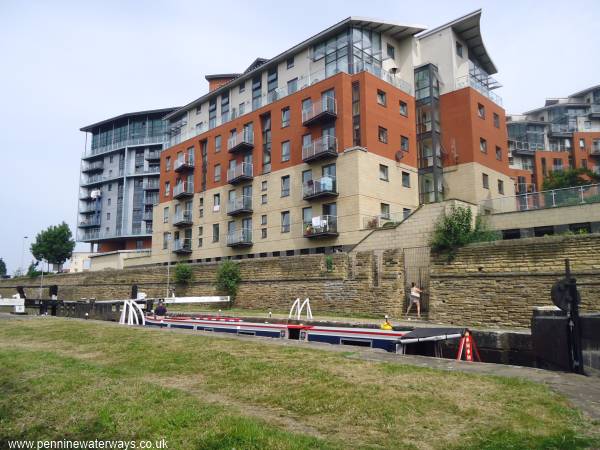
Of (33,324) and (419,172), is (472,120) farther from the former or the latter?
(33,324)

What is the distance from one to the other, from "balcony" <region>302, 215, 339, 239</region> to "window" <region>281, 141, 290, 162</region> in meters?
6.46

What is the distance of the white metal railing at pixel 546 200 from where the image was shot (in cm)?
2217

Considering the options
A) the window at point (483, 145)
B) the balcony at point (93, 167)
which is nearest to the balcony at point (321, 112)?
the window at point (483, 145)

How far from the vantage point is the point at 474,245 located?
18703mm

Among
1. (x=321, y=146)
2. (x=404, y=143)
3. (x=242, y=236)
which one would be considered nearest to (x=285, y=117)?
(x=321, y=146)

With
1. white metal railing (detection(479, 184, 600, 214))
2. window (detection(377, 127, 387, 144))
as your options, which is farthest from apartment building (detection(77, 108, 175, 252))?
white metal railing (detection(479, 184, 600, 214))

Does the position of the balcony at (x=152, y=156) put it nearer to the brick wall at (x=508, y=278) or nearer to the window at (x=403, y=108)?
the window at (x=403, y=108)

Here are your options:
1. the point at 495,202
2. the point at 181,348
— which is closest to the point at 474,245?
the point at 495,202

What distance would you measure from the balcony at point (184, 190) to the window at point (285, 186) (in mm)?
12484

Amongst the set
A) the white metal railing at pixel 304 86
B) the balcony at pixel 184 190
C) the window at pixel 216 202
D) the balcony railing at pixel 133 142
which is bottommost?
the window at pixel 216 202

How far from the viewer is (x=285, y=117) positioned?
35.8 metres

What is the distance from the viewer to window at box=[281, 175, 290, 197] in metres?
34.4

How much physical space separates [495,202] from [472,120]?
10.5 metres

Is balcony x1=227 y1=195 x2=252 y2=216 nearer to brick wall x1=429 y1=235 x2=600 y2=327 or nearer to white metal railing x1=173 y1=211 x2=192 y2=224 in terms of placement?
white metal railing x1=173 y1=211 x2=192 y2=224
